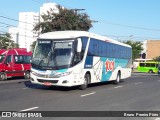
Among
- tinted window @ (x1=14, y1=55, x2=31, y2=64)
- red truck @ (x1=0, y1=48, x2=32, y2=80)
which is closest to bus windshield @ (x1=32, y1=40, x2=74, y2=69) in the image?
red truck @ (x1=0, y1=48, x2=32, y2=80)

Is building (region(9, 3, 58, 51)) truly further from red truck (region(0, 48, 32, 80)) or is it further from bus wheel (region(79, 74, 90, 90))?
bus wheel (region(79, 74, 90, 90))

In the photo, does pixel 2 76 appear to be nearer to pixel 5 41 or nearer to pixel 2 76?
pixel 2 76

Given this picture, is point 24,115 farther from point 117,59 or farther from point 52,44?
point 117,59

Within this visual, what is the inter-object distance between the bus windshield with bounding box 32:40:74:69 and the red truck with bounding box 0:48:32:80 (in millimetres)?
10953

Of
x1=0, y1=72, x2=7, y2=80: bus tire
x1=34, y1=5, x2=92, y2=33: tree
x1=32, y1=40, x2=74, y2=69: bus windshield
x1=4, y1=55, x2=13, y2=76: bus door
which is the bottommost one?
x1=0, y1=72, x2=7, y2=80: bus tire

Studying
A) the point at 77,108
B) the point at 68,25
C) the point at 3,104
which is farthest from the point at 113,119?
the point at 68,25

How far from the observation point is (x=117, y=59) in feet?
86.8

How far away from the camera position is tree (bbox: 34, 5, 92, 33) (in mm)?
54438

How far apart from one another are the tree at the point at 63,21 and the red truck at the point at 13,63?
22461 mm

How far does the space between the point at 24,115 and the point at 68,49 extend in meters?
7.87

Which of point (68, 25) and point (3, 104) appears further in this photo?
point (68, 25)

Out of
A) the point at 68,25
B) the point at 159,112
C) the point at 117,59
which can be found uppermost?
the point at 68,25

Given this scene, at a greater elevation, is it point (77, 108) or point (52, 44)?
point (52, 44)

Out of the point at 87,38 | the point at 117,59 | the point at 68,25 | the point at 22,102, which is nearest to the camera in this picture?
the point at 22,102
